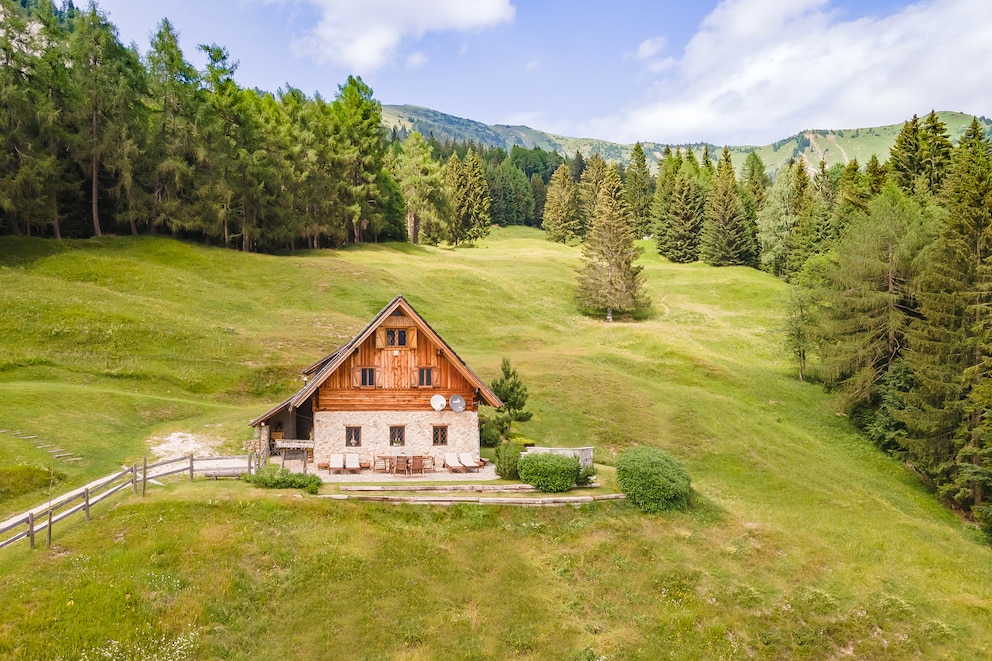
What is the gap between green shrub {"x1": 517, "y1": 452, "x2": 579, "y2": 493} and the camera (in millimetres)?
29156

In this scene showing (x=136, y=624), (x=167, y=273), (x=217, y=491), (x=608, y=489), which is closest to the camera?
(x=136, y=624)

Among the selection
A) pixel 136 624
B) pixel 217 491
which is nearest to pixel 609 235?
pixel 217 491

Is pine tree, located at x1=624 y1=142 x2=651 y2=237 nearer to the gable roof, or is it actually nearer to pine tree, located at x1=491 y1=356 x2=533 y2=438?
pine tree, located at x1=491 y1=356 x2=533 y2=438

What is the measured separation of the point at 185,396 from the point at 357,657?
2927 centimetres

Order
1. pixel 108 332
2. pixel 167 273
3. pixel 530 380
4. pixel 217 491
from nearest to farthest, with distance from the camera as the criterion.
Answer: pixel 217 491
pixel 108 332
pixel 530 380
pixel 167 273

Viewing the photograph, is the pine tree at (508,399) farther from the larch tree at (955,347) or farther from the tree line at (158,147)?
the tree line at (158,147)

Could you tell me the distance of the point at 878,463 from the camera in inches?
1737

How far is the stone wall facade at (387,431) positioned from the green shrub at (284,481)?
4312 millimetres

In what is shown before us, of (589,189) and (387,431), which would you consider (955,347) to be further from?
(589,189)

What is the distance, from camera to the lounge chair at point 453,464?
31.5 metres

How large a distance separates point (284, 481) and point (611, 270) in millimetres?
58113

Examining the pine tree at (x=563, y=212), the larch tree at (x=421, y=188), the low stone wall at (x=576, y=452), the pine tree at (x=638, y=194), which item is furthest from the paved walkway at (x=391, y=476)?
the pine tree at (x=563, y=212)

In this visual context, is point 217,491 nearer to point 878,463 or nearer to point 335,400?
point 335,400

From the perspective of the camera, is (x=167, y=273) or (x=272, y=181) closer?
(x=167, y=273)
